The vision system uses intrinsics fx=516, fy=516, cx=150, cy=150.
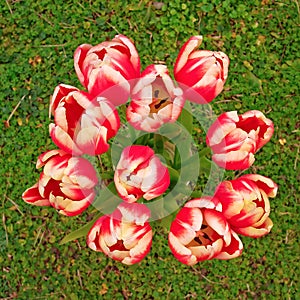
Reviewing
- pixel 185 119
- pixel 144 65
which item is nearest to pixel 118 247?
pixel 185 119

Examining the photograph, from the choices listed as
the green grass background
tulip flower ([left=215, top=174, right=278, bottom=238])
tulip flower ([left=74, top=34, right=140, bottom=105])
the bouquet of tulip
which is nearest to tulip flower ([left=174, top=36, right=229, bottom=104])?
the bouquet of tulip

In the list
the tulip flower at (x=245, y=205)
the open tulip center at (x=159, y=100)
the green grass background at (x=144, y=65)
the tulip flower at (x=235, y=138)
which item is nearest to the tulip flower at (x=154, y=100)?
Answer: the open tulip center at (x=159, y=100)

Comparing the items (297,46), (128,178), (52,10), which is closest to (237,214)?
(128,178)

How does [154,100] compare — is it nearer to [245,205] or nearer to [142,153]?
[142,153]

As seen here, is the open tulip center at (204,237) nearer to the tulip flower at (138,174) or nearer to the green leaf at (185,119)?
the tulip flower at (138,174)

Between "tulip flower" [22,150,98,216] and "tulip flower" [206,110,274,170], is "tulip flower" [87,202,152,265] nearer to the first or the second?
"tulip flower" [22,150,98,216]

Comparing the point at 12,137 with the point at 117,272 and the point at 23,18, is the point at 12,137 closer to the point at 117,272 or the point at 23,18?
the point at 23,18
